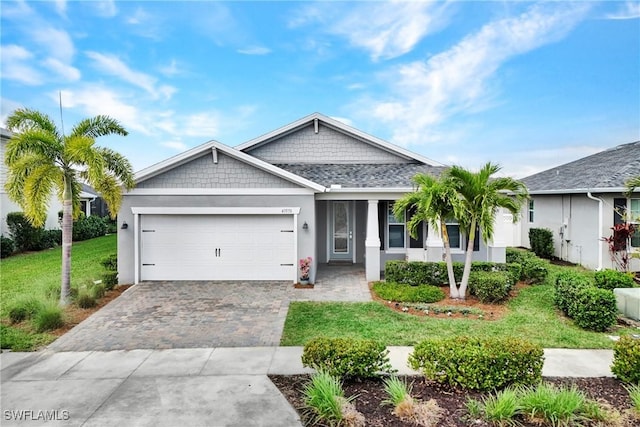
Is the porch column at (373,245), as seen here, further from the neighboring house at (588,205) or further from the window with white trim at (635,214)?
the window with white trim at (635,214)

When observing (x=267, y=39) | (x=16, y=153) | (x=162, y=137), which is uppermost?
(x=267, y=39)

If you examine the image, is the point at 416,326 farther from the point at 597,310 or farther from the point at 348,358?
the point at 597,310

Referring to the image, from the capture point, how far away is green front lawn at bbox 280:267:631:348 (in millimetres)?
7012

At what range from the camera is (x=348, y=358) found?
4.99m

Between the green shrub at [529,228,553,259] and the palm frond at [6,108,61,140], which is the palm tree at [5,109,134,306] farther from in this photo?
the green shrub at [529,228,553,259]

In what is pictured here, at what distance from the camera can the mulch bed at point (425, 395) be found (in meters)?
4.23

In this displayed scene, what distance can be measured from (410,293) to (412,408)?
568cm

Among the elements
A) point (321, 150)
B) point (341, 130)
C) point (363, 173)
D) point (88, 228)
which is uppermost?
point (341, 130)

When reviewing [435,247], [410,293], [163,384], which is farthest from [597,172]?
[163,384]

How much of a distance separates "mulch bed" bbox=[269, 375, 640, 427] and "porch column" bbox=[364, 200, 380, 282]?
667cm

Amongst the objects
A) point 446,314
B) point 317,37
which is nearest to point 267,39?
point 317,37

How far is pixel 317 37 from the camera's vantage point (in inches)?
578

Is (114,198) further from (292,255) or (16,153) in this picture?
(292,255)

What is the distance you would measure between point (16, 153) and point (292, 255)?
763 centimetres
